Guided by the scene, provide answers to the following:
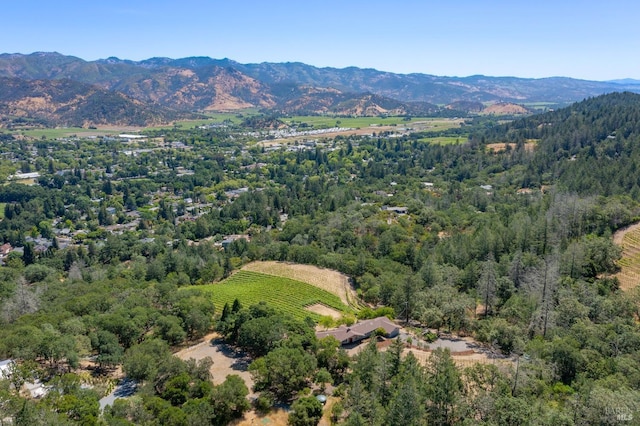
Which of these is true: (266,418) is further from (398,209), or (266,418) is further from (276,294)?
(398,209)

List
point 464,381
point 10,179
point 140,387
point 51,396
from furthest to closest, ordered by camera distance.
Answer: point 10,179 < point 140,387 < point 464,381 < point 51,396

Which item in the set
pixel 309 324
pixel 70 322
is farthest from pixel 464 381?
pixel 70 322

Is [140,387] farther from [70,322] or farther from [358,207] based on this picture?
[358,207]

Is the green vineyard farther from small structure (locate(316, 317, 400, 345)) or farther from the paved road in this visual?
the paved road

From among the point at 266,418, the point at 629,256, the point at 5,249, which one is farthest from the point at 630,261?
the point at 5,249

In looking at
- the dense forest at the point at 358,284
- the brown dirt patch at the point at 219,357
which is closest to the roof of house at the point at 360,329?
the dense forest at the point at 358,284

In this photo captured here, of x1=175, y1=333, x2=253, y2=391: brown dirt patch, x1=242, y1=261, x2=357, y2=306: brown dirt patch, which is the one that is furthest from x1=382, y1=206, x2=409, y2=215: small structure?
x1=175, y1=333, x2=253, y2=391: brown dirt patch
